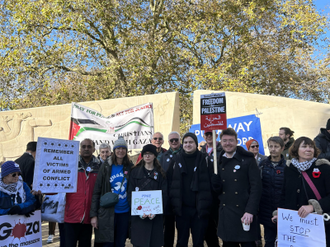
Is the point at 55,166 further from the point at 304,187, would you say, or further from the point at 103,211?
the point at 304,187

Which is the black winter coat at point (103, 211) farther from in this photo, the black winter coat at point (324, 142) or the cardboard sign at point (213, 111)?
the black winter coat at point (324, 142)

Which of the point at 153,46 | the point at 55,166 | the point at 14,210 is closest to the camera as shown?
the point at 14,210

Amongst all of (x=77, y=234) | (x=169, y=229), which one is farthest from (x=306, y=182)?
(x=77, y=234)

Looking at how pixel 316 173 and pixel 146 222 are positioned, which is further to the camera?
pixel 146 222

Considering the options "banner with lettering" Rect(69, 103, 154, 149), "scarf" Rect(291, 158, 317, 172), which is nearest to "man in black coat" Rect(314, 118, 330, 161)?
"scarf" Rect(291, 158, 317, 172)

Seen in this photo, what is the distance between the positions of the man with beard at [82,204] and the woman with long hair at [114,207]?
15cm

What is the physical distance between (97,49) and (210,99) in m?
10.5

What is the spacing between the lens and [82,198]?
14.2 feet

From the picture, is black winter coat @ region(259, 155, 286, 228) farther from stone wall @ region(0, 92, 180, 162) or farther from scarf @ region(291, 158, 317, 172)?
stone wall @ region(0, 92, 180, 162)

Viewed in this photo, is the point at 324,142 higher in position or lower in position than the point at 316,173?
higher

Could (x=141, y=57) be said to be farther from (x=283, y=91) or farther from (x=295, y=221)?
(x=295, y=221)

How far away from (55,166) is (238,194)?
233 centimetres

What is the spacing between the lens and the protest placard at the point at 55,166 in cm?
405

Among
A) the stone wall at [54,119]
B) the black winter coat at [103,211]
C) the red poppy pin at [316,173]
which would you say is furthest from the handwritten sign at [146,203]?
the stone wall at [54,119]
